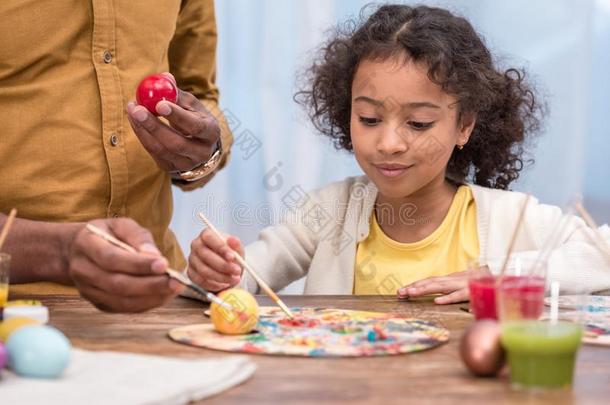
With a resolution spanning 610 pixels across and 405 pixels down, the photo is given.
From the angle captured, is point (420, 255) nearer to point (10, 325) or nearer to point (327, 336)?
point (327, 336)

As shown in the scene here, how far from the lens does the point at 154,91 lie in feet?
6.07

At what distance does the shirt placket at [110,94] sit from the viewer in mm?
2025

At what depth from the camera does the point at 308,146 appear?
3.19 metres

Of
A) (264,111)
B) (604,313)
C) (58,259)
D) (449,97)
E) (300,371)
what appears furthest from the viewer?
(264,111)

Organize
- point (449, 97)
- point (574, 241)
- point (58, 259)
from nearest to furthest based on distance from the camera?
point (58, 259) → point (574, 241) → point (449, 97)

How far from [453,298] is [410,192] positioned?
44 centimetres

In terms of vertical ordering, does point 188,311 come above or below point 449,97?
below

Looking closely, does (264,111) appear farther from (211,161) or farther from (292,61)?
(211,161)

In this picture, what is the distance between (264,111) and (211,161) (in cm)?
108

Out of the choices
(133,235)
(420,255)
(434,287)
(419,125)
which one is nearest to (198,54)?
(419,125)

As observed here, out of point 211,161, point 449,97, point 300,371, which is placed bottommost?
point 300,371

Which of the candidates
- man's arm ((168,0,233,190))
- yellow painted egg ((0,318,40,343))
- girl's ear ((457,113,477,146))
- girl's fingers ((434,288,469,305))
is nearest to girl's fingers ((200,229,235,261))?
girl's fingers ((434,288,469,305))

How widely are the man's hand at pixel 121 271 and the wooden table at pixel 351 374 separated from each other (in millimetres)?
56

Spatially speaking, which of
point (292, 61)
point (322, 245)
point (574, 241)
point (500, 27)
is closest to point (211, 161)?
point (322, 245)
